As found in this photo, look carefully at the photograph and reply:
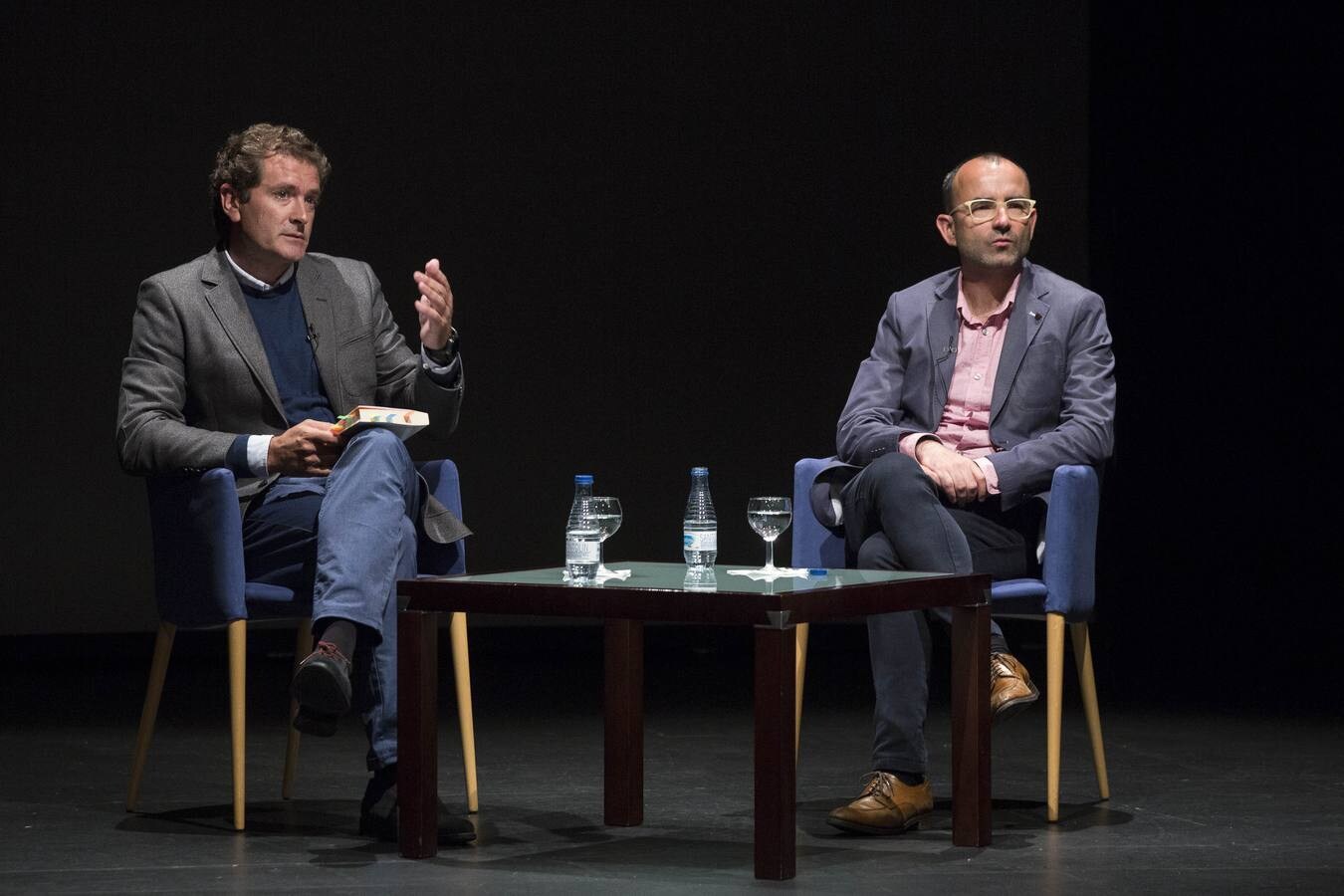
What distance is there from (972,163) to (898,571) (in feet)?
3.30

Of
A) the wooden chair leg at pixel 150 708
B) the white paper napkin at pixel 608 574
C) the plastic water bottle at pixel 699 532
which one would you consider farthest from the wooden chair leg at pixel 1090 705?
the wooden chair leg at pixel 150 708

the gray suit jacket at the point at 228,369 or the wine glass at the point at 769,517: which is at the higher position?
the gray suit jacket at the point at 228,369

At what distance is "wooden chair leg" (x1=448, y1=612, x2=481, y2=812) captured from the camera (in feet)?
10.9

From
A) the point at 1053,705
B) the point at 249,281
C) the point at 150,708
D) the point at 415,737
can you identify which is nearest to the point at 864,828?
the point at 1053,705

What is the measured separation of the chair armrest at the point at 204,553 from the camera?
3.18 m

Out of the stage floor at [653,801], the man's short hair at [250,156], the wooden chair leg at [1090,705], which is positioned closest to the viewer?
the stage floor at [653,801]

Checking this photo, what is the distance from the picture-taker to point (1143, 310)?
6395mm

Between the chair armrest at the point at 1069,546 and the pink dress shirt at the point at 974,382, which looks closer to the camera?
the chair armrest at the point at 1069,546

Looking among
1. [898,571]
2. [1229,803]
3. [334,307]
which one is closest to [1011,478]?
[898,571]

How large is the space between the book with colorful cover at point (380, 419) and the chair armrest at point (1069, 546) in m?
1.13

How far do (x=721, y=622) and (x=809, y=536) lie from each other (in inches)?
42.7

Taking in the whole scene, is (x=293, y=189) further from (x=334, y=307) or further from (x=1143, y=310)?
(x=1143, y=310)

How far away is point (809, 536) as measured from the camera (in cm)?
368

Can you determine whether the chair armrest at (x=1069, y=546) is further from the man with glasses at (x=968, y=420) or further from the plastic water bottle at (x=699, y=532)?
the plastic water bottle at (x=699, y=532)
